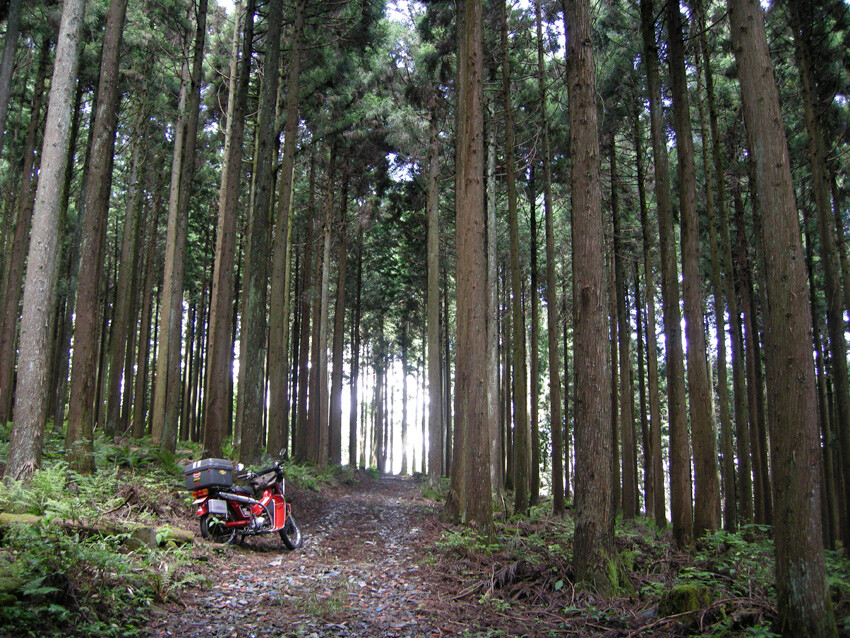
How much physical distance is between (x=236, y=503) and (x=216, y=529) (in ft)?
1.40

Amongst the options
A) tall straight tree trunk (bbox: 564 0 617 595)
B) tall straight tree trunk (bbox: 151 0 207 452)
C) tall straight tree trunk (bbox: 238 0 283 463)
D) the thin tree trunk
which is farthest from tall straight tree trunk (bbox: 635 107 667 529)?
tall straight tree trunk (bbox: 151 0 207 452)

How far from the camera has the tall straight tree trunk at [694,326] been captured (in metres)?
8.20

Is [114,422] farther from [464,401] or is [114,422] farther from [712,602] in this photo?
[712,602]

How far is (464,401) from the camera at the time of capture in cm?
990

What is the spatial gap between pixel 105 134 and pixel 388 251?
1905 cm

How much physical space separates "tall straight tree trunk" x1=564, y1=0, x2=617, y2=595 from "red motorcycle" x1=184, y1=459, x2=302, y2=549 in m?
4.58

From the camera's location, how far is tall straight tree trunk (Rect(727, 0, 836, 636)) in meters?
4.03

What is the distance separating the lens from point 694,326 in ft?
27.5

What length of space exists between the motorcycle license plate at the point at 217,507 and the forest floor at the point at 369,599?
0.52 metres

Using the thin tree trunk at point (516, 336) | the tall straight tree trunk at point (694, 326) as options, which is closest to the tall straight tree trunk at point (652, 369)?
the thin tree trunk at point (516, 336)

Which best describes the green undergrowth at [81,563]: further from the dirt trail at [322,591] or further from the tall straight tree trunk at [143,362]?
the tall straight tree trunk at [143,362]

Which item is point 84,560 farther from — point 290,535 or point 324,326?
point 324,326

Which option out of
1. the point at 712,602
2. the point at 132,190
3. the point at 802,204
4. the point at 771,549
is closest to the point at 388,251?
the point at 132,190

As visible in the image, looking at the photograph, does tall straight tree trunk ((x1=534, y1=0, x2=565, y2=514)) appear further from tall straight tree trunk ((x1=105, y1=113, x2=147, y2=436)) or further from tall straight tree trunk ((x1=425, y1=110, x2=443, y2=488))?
tall straight tree trunk ((x1=105, y1=113, x2=147, y2=436))
